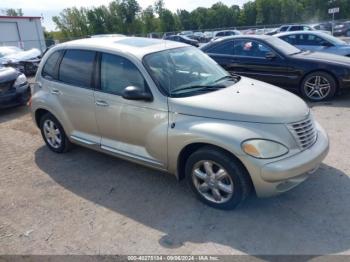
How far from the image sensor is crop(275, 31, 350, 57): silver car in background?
10258 millimetres

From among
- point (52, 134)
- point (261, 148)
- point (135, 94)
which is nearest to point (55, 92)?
point (52, 134)

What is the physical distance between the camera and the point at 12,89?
788 centimetres

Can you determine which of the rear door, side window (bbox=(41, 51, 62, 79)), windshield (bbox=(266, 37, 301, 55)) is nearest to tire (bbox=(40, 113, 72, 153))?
the rear door

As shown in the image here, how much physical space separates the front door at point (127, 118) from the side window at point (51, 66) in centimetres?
98

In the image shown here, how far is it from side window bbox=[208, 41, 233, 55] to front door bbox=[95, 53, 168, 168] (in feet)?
15.1

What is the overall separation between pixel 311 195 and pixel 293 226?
2.14 feet

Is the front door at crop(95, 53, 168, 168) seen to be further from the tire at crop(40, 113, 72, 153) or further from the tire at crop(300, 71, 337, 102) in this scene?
the tire at crop(300, 71, 337, 102)

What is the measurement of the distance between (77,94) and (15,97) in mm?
4288

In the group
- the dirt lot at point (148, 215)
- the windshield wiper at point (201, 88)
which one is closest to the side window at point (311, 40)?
the dirt lot at point (148, 215)

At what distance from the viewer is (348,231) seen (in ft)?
10.0

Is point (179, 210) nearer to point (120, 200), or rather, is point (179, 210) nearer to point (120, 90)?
point (120, 200)

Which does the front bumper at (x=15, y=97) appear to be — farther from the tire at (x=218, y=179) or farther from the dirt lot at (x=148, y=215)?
the tire at (x=218, y=179)

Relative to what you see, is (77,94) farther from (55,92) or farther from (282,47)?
(282,47)

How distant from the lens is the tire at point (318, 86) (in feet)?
22.9
